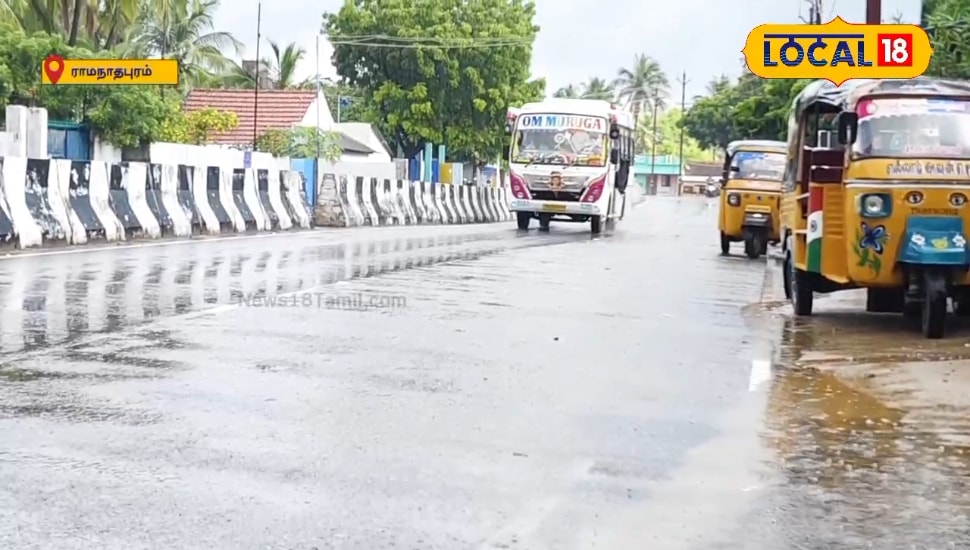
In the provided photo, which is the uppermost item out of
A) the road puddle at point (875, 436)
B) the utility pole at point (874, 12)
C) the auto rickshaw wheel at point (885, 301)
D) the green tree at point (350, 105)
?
the green tree at point (350, 105)

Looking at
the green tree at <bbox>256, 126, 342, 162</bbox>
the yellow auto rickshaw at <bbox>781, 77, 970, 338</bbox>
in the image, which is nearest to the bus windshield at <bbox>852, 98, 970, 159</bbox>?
the yellow auto rickshaw at <bbox>781, 77, 970, 338</bbox>

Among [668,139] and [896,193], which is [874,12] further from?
[668,139]

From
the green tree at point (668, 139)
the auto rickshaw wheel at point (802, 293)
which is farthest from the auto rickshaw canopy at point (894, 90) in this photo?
the green tree at point (668, 139)

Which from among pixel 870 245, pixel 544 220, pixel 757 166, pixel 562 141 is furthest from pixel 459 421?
pixel 544 220

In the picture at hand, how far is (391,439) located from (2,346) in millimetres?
3755

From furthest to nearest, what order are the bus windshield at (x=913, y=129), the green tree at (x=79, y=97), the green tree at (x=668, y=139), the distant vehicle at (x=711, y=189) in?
the green tree at (x=668, y=139) < the distant vehicle at (x=711, y=189) < the green tree at (x=79, y=97) < the bus windshield at (x=913, y=129)

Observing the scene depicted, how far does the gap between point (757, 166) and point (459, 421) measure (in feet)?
57.4

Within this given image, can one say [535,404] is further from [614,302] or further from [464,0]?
[464,0]

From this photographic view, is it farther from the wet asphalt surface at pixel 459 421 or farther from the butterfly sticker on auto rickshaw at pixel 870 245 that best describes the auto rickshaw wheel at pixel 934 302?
the butterfly sticker on auto rickshaw at pixel 870 245

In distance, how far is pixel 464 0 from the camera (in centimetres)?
6094

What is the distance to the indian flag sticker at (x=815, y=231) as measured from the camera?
39.6 feet

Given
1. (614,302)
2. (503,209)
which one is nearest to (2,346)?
(614,302)

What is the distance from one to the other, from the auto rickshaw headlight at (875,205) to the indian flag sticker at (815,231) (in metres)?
0.79

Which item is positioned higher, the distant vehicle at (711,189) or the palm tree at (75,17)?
the palm tree at (75,17)
